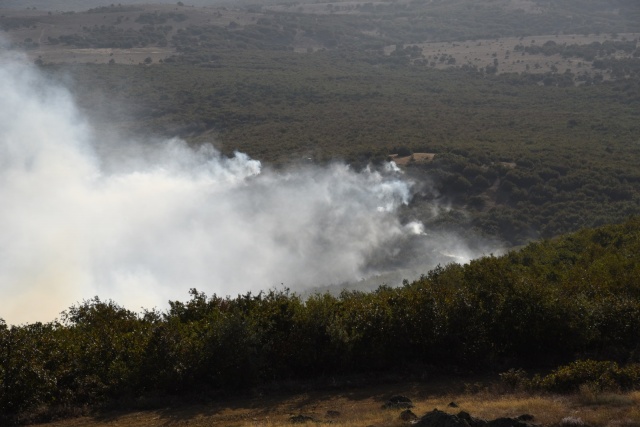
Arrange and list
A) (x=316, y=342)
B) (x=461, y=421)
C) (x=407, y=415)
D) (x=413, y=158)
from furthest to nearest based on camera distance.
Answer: (x=413, y=158), (x=316, y=342), (x=407, y=415), (x=461, y=421)

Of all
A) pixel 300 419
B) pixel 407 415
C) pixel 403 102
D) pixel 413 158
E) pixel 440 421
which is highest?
pixel 403 102

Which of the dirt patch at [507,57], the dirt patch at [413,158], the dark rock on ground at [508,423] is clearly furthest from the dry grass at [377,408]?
the dirt patch at [507,57]

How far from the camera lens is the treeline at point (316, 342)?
27203 millimetres

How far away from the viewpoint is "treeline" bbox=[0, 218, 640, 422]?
2720 centimetres

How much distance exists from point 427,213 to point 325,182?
12894mm

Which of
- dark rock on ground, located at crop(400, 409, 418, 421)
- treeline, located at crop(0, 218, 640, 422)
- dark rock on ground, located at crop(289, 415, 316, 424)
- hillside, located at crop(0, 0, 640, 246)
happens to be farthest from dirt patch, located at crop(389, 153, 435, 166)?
dark rock on ground, located at crop(400, 409, 418, 421)

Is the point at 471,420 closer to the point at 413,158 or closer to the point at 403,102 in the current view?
the point at 413,158

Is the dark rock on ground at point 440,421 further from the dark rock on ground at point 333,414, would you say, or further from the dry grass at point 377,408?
the dark rock on ground at point 333,414

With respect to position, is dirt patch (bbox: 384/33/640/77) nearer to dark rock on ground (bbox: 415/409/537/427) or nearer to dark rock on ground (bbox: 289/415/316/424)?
dark rock on ground (bbox: 415/409/537/427)

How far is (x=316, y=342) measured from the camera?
29.7 meters

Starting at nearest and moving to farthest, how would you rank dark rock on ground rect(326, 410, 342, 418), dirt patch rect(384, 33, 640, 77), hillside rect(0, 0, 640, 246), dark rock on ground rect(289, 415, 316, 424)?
dark rock on ground rect(289, 415, 316, 424), dark rock on ground rect(326, 410, 342, 418), hillside rect(0, 0, 640, 246), dirt patch rect(384, 33, 640, 77)

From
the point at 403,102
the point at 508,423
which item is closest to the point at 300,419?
the point at 508,423

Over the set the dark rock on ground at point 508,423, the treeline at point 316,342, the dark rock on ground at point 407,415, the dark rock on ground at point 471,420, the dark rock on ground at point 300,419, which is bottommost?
the dark rock on ground at point 508,423

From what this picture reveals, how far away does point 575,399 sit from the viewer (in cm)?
2438
